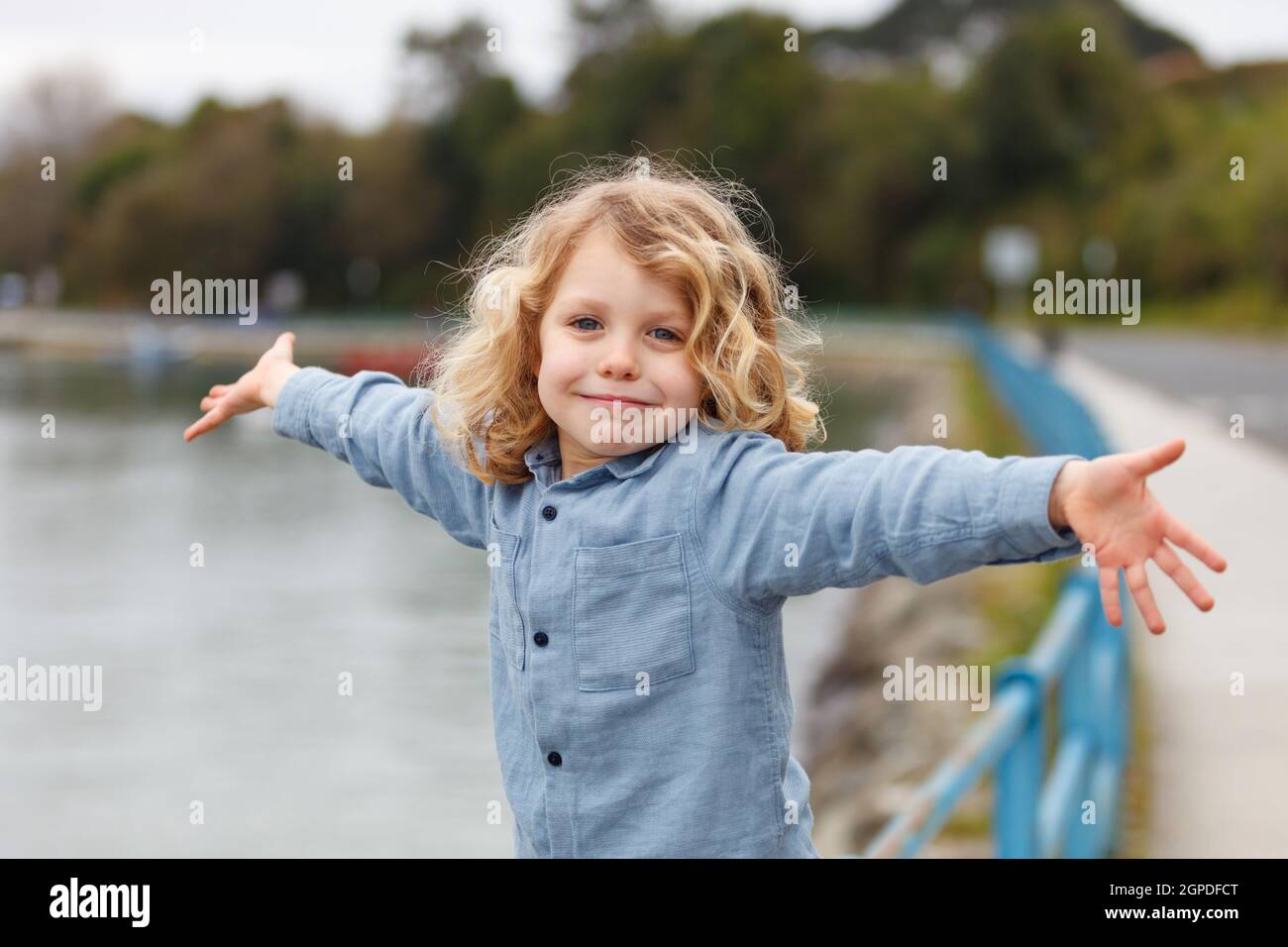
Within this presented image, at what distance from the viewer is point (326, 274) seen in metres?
49.8

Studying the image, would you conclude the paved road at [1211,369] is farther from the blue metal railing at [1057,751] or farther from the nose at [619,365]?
the nose at [619,365]

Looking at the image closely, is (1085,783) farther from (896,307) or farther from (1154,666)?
(896,307)

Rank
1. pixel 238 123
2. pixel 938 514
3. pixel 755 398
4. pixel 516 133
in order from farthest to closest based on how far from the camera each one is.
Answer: pixel 238 123, pixel 516 133, pixel 755 398, pixel 938 514

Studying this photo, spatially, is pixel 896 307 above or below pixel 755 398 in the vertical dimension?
above

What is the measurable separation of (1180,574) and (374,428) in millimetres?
868

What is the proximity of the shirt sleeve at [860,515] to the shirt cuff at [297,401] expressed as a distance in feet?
1.76

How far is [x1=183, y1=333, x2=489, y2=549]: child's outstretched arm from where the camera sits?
1.67 metres

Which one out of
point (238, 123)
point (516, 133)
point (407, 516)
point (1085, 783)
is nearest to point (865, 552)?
point (1085, 783)

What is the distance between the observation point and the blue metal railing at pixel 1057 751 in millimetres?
2389

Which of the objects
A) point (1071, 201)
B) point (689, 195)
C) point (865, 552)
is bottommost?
point (865, 552)

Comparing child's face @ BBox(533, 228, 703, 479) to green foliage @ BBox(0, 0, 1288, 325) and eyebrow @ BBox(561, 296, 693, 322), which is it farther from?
green foliage @ BBox(0, 0, 1288, 325)
